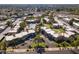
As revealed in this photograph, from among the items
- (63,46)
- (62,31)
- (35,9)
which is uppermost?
(35,9)

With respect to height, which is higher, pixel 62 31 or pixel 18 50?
pixel 62 31
